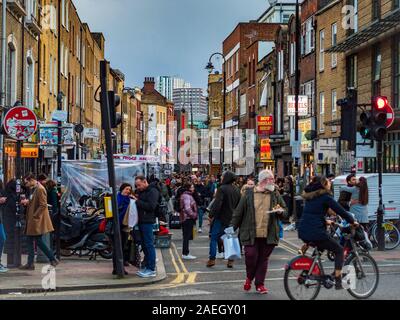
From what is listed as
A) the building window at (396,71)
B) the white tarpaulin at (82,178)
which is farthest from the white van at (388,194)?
the white tarpaulin at (82,178)

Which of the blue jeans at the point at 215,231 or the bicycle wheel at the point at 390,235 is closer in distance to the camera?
the blue jeans at the point at 215,231

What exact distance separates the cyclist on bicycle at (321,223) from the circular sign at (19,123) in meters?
7.48

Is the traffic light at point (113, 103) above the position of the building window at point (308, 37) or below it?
below

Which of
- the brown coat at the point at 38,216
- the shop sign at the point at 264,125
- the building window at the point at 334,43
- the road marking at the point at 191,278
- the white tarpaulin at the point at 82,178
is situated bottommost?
the road marking at the point at 191,278

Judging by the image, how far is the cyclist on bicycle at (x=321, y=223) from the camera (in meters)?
11.8

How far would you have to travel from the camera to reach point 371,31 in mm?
31312

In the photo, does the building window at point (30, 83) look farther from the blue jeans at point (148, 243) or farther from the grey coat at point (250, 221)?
the grey coat at point (250, 221)

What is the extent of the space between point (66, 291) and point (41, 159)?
2588 cm

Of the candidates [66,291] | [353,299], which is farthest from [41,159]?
[353,299]

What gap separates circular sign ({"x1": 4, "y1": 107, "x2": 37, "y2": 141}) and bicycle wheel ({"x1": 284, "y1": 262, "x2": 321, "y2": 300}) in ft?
25.4

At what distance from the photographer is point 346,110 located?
21.7 m

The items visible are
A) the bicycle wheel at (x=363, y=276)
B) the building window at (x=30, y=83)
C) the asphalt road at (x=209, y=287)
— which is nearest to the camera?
the bicycle wheel at (x=363, y=276)

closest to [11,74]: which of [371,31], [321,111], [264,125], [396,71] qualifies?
[371,31]
